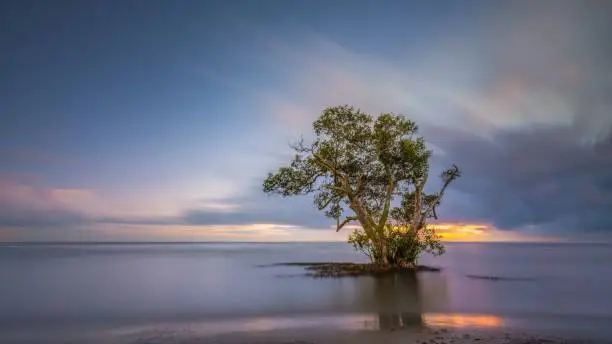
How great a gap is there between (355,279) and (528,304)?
11.9m

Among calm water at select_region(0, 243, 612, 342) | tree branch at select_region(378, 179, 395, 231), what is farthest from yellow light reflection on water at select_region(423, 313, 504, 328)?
tree branch at select_region(378, 179, 395, 231)

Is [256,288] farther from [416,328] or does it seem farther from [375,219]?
[416,328]

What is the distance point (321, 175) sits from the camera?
4009cm

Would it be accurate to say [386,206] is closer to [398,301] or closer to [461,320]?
[398,301]

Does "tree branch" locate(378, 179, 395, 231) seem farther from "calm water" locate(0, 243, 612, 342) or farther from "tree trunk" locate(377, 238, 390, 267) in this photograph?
"calm water" locate(0, 243, 612, 342)

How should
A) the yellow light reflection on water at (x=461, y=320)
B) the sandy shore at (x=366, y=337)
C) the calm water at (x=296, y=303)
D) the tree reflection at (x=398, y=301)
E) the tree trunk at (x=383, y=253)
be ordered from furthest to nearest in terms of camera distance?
1. the tree trunk at (x=383, y=253)
2. the calm water at (x=296, y=303)
3. the tree reflection at (x=398, y=301)
4. the yellow light reflection on water at (x=461, y=320)
5. the sandy shore at (x=366, y=337)

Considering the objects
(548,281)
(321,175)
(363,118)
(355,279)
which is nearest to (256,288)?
(355,279)

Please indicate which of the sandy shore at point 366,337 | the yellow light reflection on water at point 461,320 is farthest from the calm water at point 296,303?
the sandy shore at point 366,337

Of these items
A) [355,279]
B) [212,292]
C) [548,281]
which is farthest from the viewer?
[548,281]

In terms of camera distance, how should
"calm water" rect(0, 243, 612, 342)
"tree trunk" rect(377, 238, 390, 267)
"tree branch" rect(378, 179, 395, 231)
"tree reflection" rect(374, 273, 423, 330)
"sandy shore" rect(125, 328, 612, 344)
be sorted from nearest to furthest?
"sandy shore" rect(125, 328, 612, 344)
"tree reflection" rect(374, 273, 423, 330)
"calm water" rect(0, 243, 612, 342)
"tree branch" rect(378, 179, 395, 231)
"tree trunk" rect(377, 238, 390, 267)

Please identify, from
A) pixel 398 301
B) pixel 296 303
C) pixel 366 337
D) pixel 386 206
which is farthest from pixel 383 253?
pixel 366 337

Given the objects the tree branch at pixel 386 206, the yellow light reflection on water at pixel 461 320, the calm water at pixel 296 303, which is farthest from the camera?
the tree branch at pixel 386 206

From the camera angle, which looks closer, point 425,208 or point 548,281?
point 548,281

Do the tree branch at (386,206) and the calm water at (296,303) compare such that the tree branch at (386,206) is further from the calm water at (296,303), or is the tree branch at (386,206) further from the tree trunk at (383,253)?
the calm water at (296,303)
